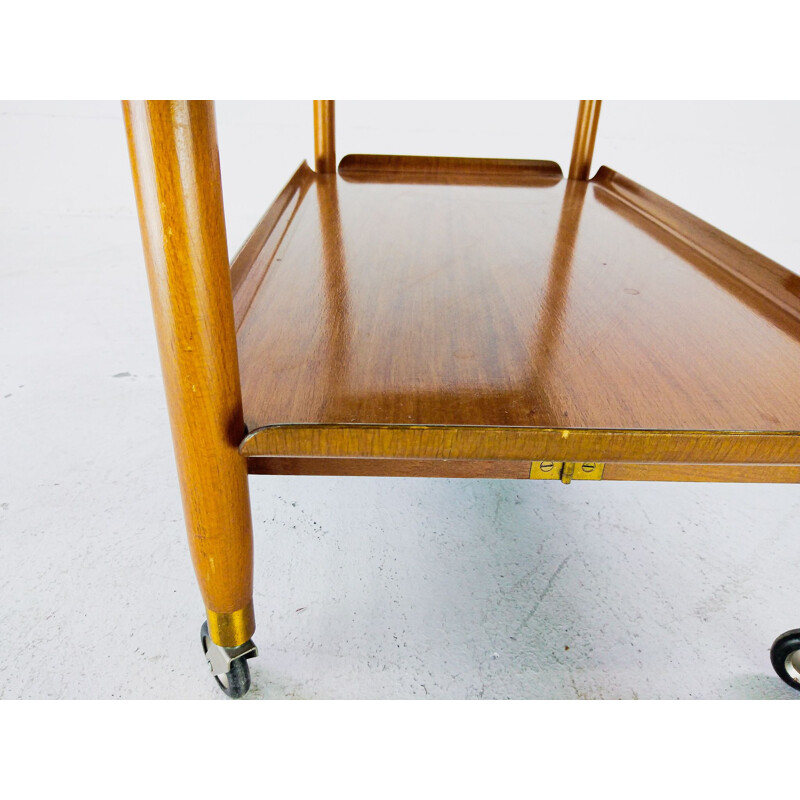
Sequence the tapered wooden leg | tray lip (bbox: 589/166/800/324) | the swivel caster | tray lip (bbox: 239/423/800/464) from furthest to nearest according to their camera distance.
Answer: tray lip (bbox: 589/166/800/324) → the swivel caster → tray lip (bbox: 239/423/800/464) → the tapered wooden leg

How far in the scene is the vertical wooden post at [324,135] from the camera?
1.25 meters

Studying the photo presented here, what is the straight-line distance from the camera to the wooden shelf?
19.8 inches

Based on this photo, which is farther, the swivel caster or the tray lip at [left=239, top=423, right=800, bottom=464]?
the swivel caster

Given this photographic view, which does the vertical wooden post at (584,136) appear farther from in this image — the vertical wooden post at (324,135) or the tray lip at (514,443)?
the tray lip at (514,443)

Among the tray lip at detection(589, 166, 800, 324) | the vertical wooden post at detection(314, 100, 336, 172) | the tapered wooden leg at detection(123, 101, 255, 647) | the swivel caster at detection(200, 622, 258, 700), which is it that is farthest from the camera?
the vertical wooden post at detection(314, 100, 336, 172)

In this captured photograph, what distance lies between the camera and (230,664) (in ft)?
2.03

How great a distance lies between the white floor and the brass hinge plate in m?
0.26

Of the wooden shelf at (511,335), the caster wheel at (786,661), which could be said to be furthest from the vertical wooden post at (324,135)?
the caster wheel at (786,661)

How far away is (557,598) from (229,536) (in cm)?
42

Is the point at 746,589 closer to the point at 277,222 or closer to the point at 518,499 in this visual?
the point at 518,499

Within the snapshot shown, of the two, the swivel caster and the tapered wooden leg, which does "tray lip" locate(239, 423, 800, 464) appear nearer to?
the tapered wooden leg

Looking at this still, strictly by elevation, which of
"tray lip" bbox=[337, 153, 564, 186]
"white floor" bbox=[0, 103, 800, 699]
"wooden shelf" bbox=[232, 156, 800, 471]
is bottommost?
"white floor" bbox=[0, 103, 800, 699]

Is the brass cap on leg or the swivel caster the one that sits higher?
the brass cap on leg

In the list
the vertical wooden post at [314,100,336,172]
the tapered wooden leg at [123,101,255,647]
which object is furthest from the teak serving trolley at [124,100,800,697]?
the vertical wooden post at [314,100,336,172]
